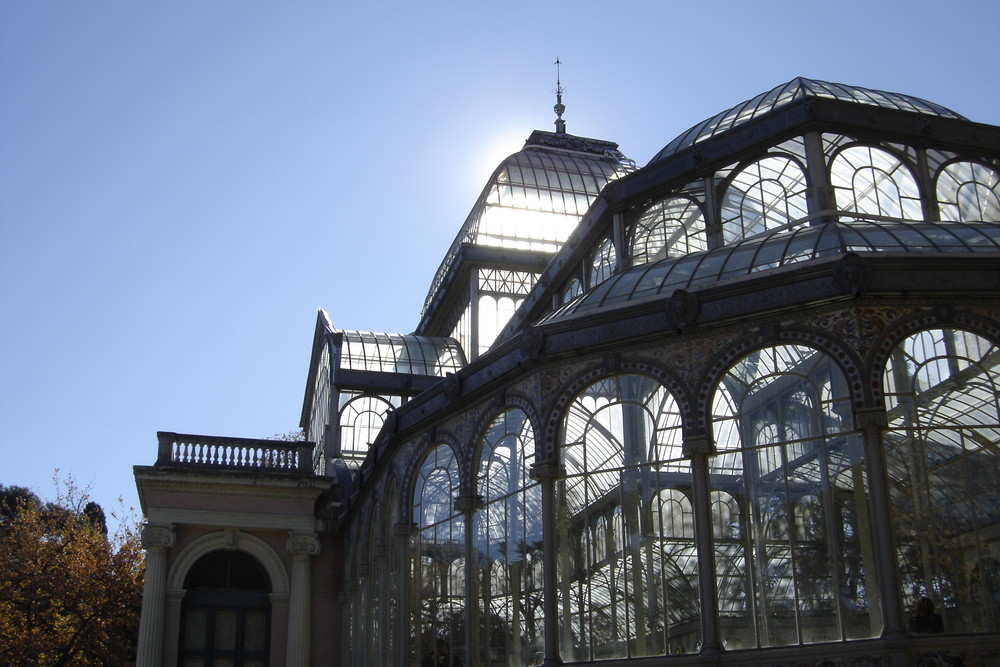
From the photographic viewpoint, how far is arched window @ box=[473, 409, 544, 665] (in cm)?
1991

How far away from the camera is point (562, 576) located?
19.3 m

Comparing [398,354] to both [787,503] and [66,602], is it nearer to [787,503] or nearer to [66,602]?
[66,602]

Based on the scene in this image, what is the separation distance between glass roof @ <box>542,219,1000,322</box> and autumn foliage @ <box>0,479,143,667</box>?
2709 centimetres

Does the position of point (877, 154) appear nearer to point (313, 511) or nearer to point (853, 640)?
point (853, 640)

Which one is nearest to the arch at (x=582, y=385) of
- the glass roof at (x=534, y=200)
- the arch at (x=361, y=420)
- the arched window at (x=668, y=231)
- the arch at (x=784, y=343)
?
the arch at (x=784, y=343)

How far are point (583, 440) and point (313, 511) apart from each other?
46.3 feet

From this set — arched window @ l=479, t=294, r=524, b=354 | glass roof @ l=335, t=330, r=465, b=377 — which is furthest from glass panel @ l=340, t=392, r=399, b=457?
arched window @ l=479, t=294, r=524, b=354

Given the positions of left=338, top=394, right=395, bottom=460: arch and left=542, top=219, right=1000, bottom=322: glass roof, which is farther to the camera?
left=338, top=394, right=395, bottom=460: arch

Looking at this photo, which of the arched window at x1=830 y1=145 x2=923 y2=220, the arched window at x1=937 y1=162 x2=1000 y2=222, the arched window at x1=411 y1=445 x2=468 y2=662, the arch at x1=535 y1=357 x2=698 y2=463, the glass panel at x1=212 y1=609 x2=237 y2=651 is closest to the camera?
the arch at x1=535 y1=357 x2=698 y2=463

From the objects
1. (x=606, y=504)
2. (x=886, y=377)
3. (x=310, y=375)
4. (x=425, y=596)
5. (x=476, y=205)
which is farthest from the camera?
(x=310, y=375)

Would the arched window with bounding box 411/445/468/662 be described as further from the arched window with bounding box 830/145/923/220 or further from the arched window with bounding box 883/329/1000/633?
the arched window with bounding box 830/145/923/220

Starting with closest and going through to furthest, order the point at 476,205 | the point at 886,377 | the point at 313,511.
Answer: the point at 886,377 < the point at 313,511 < the point at 476,205

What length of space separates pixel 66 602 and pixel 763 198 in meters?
29.8

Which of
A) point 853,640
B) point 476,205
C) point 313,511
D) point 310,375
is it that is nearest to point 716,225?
point 853,640
